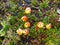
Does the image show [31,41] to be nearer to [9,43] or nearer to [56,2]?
[9,43]

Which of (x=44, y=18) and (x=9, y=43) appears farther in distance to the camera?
(x=44, y=18)

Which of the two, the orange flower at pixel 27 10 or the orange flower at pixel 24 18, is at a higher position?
the orange flower at pixel 27 10

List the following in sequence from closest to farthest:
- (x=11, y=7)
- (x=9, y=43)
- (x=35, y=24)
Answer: (x=9, y=43)
(x=35, y=24)
(x=11, y=7)

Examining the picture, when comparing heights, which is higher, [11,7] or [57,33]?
[11,7]

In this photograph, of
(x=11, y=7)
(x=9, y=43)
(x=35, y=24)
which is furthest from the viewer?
(x=11, y=7)

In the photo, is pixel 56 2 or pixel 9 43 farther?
pixel 56 2

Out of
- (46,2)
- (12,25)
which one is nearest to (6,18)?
(12,25)

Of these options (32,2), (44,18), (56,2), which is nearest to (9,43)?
(44,18)

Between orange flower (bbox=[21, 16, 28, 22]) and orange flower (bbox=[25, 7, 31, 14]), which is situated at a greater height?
orange flower (bbox=[25, 7, 31, 14])

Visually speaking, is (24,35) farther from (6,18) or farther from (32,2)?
(32,2)
